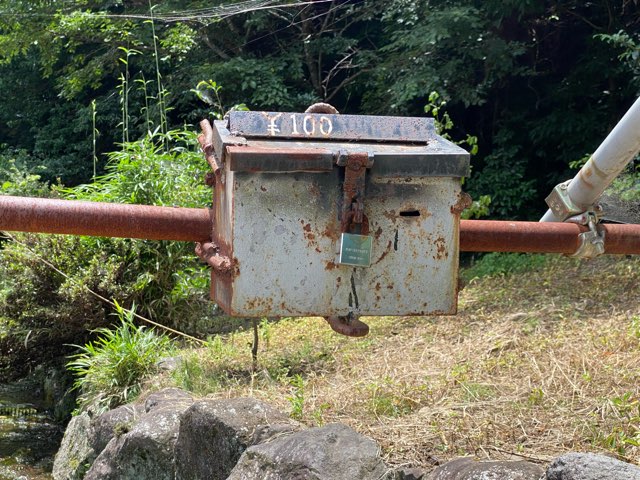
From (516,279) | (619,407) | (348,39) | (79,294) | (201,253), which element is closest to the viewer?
(201,253)

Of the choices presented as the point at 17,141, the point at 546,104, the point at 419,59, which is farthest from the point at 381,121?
the point at 17,141

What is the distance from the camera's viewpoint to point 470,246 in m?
2.38

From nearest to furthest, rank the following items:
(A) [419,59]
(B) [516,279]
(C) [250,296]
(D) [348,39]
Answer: (C) [250,296]
(B) [516,279]
(A) [419,59]
(D) [348,39]

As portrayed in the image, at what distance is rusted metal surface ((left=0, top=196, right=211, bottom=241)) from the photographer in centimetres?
207

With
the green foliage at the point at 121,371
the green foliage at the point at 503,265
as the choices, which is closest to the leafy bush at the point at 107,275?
the green foliage at the point at 121,371

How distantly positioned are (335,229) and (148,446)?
3156 millimetres

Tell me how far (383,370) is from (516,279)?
3.31m

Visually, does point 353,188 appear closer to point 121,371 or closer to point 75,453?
point 121,371

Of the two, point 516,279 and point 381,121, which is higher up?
point 381,121

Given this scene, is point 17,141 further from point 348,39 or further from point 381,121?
point 381,121

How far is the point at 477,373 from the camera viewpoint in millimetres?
4488

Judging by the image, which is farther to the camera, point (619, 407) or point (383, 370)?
point (383, 370)

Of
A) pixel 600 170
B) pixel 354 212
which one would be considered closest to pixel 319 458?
pixel 600 170

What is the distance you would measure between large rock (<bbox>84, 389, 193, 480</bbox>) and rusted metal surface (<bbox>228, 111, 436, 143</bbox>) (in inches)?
115
